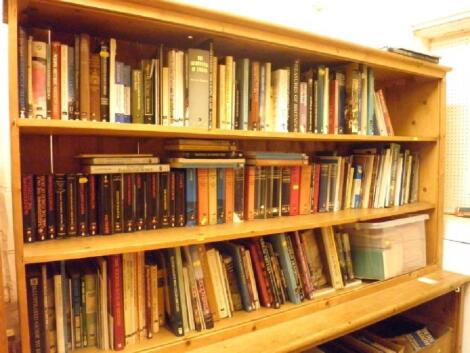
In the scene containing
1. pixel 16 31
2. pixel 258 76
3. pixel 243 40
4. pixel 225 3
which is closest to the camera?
pixel 16 31

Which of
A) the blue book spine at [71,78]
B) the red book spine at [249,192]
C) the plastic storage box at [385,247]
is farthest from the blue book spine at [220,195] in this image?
the plastic storage box at [385,247]

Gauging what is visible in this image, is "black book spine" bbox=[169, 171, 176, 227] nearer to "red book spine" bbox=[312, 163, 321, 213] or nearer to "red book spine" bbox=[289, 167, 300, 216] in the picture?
"red book spine" bbox=[289, 167, 300, 216]

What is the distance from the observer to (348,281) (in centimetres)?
173

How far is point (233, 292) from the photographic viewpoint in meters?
1.43

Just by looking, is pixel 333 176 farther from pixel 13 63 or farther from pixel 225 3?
pixel 13 63

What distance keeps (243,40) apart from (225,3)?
1.80 ft

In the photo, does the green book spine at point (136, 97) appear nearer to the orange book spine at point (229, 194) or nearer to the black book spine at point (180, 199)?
the black book spine at point (180, 199)

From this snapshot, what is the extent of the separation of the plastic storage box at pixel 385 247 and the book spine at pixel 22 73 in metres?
1.49

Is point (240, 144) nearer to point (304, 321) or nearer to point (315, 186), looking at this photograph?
point (315, 186)

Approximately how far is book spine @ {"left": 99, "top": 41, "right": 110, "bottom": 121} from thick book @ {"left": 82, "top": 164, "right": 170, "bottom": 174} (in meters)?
0.15

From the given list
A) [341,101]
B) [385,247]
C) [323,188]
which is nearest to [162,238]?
[323,188]

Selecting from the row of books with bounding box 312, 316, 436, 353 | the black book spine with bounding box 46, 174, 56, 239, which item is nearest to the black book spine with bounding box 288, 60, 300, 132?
the black book spine with bounding box 46, 174, 56, 239

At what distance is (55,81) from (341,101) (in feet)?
3.82

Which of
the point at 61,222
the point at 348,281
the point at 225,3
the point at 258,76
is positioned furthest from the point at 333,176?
the point at 61,222
